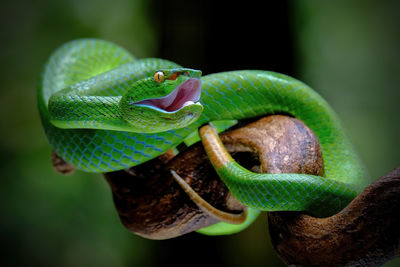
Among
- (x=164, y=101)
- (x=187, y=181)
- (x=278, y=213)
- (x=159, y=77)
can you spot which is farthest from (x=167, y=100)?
(x=278, y=213)

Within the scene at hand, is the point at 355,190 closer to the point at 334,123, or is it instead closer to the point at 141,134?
the point at 334,123

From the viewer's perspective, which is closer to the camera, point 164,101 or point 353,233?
point 353,233

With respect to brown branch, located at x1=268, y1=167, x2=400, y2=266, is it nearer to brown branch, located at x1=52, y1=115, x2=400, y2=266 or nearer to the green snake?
brown branch, located at x1=52, y1=115, x2=400, y2=266

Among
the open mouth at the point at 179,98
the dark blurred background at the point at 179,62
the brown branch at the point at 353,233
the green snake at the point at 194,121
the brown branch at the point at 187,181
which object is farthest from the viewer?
the dark blurred background at the point at 179,62

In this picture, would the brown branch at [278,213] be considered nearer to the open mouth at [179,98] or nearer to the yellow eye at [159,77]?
the open mouth at [179,98]

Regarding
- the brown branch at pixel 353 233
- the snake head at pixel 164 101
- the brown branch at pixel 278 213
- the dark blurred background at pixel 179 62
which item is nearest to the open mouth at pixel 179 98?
the snake head at pixel 164 101

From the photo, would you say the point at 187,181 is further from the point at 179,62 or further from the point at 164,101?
the point at 179,62
